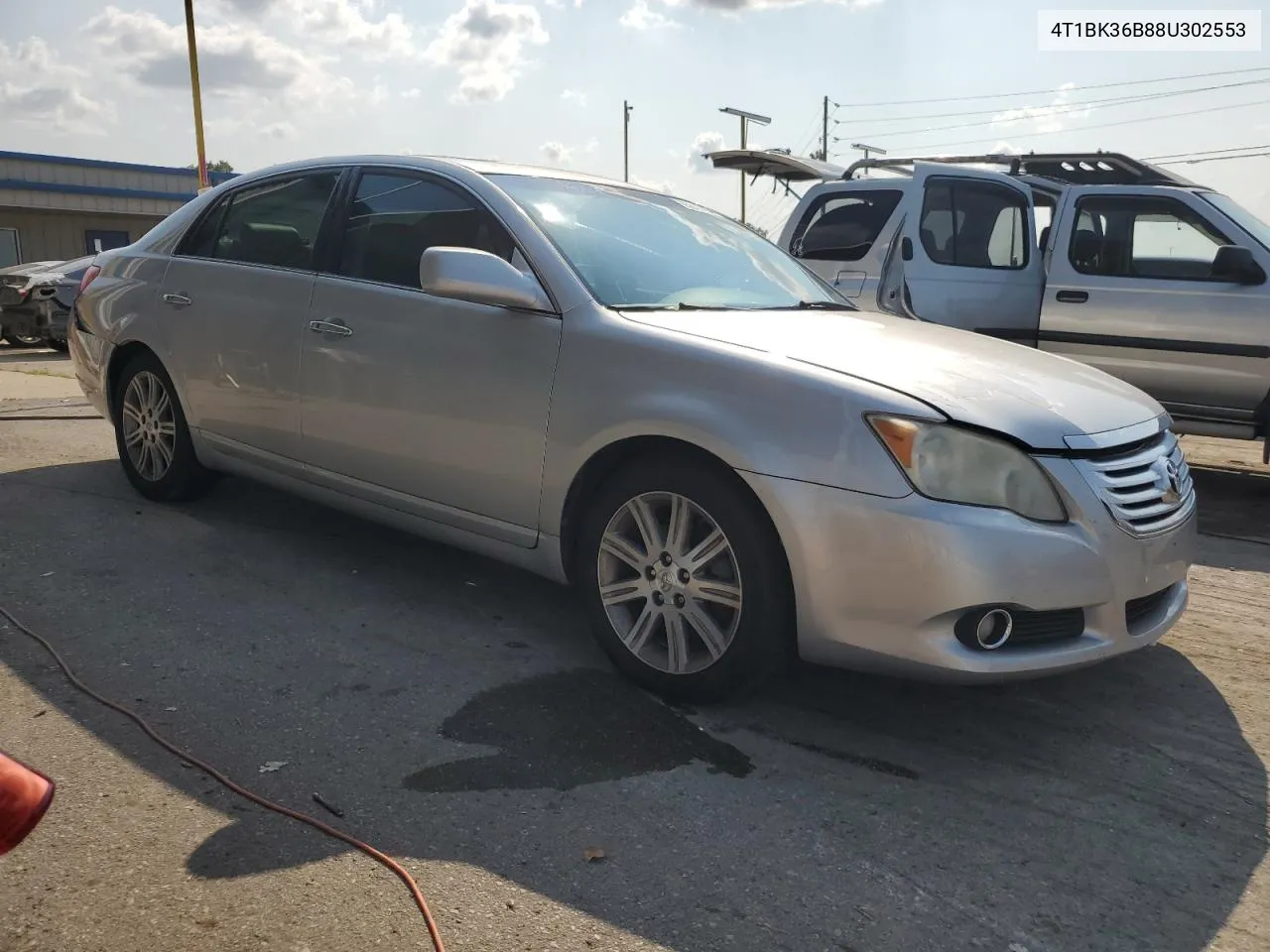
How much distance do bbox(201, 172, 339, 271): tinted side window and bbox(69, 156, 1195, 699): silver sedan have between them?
0.02m

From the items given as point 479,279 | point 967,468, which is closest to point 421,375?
point 479,279

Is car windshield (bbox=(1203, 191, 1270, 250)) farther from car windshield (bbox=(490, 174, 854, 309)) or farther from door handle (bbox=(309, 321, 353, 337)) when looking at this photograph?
door handle (bbox=(309, 321, 353, 337))

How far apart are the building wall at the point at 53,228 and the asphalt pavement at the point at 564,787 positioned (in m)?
29.9

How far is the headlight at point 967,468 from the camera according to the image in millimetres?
2879

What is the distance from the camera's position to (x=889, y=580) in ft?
9.48

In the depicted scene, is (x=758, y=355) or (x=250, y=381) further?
(x=250, y=381)

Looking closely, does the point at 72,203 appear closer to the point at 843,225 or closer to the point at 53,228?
the point at 53,228

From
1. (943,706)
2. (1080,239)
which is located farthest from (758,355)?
(1080,239)

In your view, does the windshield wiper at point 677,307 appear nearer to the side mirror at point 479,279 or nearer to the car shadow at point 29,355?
the side mirror at point 479,279

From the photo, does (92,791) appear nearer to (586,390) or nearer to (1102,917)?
(586,390)

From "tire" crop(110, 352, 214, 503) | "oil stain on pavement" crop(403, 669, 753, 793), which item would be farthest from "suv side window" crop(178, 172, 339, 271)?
"oil stain on pavement" crop(403, 669, 753, 793)

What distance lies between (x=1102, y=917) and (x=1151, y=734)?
1.06m

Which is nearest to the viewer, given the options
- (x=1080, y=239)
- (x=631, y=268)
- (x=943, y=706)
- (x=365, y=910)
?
(x=365, y=910)

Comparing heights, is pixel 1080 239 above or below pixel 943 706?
above
